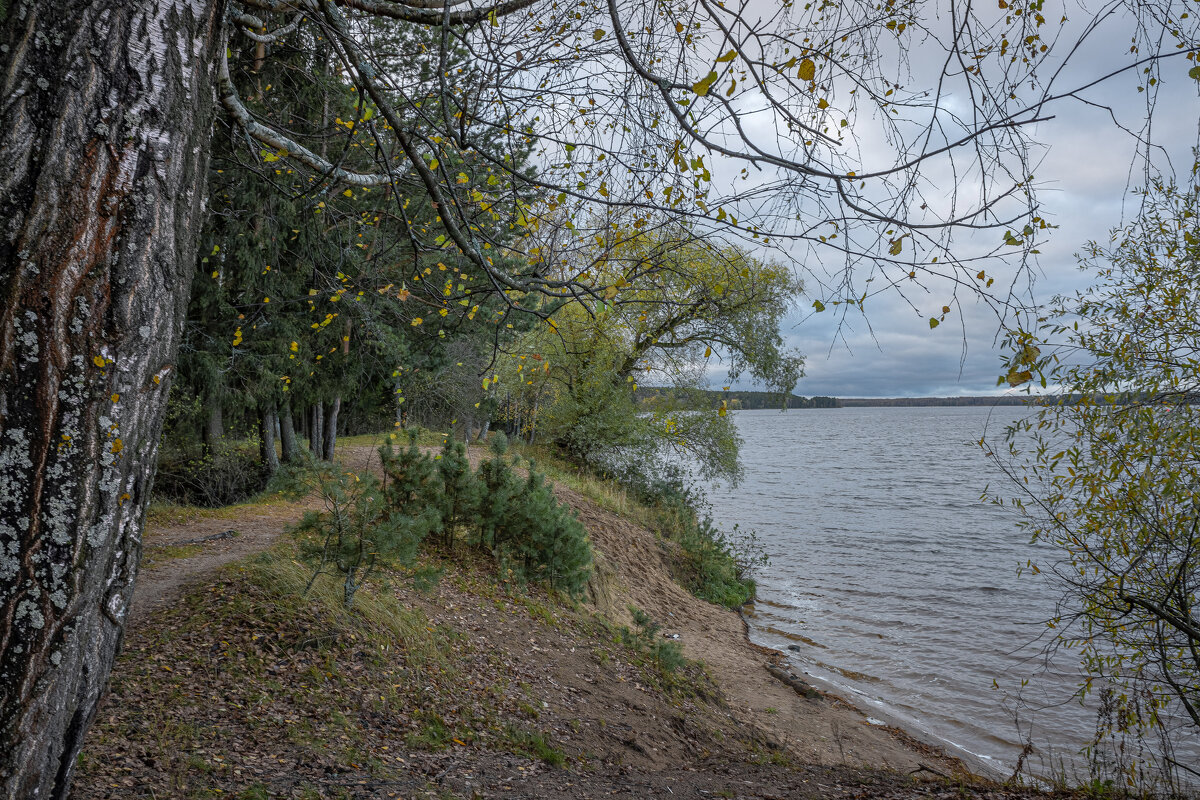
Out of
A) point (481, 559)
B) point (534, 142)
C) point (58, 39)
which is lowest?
point (481, 559)

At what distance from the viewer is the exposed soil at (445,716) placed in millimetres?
3605

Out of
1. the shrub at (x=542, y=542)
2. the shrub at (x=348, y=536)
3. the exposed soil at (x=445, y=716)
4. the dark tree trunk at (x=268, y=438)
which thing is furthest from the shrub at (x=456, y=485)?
the dark tree trunk at (x=268, y=438)

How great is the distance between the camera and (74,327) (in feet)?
6.12

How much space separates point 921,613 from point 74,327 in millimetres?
14414

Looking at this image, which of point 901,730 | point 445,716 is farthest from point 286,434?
point 901,730

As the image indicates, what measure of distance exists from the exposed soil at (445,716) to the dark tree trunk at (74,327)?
1467 mm

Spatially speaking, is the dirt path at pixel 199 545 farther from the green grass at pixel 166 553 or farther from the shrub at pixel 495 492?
the shrub at pixel 495 492

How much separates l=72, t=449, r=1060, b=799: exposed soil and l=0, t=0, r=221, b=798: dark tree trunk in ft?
4.81

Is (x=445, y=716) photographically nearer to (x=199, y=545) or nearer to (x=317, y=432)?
(x=199, y=545)

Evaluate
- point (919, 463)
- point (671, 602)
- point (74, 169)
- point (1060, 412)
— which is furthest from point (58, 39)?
point (919, 463)

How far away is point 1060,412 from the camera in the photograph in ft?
20.1

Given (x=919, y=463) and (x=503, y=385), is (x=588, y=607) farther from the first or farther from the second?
(x=919, y=463)

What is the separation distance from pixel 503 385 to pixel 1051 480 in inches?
556

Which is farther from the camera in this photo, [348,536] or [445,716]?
[348,536]
